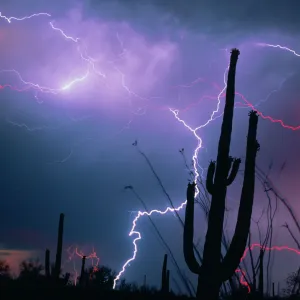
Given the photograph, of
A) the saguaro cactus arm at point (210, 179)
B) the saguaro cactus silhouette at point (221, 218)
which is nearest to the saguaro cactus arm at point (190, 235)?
the saguaro cactus silhouette at point (221, 218)

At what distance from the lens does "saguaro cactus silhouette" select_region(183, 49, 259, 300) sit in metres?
15.6

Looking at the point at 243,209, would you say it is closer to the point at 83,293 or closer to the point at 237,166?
the point at 237,166

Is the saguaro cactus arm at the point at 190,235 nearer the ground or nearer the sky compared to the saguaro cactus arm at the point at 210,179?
nearer the ground

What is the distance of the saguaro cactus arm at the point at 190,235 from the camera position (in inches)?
649

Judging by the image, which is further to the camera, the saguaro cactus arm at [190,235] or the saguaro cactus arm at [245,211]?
the saguaro cactus arm at [190,235]

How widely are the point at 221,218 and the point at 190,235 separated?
1154 millimetres

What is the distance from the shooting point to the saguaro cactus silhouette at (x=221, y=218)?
51.3 feet

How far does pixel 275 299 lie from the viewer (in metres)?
16.2

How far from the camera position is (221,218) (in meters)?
16.2

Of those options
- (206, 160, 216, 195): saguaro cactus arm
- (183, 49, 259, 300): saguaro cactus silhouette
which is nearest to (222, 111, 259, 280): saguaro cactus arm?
(183, 49, 259, 300): saguaro cactus silhouette

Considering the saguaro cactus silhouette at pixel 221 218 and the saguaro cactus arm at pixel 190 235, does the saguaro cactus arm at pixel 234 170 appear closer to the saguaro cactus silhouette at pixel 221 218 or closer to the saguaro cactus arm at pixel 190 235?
the saguaro cactus silhouette at pixel 221 218

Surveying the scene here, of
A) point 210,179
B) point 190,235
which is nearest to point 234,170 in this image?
point 210,179

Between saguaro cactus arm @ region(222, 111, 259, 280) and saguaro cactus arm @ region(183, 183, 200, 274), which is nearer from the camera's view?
saguaro cactus arm @ region(222, 111, 259, 280)

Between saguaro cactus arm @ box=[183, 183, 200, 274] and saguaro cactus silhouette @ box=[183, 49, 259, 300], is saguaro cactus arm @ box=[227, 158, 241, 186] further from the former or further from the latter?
saguaro cactus arm @ box=[183, 183, 200, 274]
